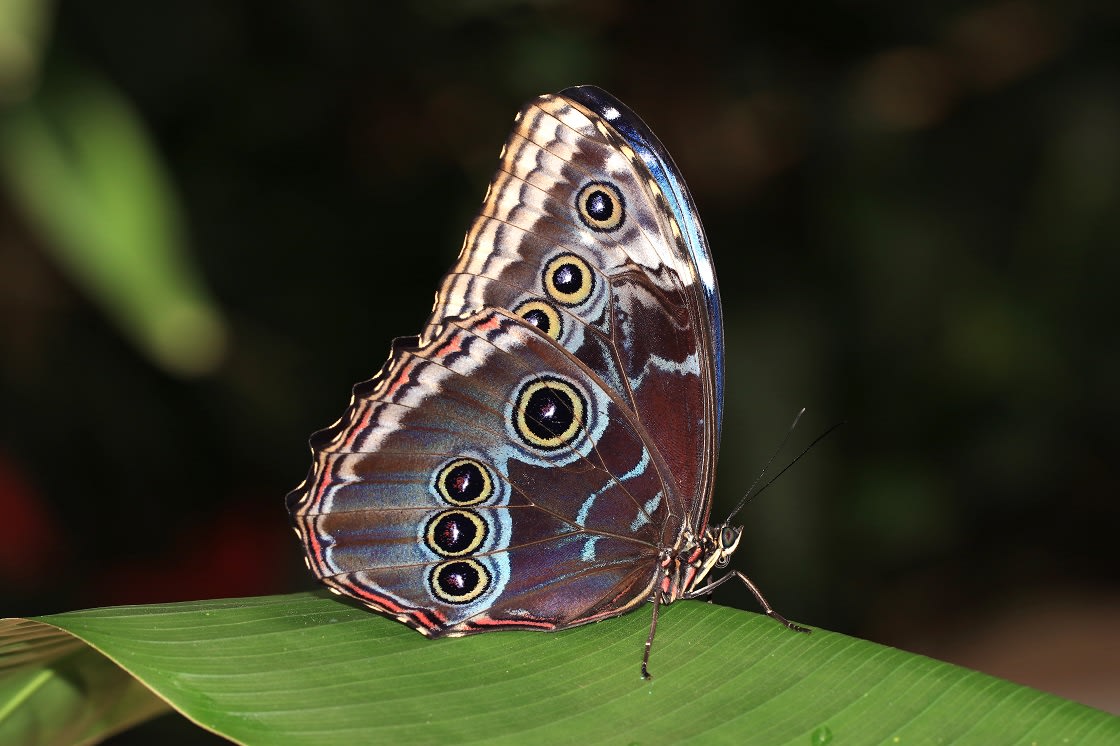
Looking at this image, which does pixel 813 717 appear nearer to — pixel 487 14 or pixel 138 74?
pixel 138 74

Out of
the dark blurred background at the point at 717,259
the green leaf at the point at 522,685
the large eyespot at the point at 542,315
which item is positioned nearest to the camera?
the green leaf at the point at 522,685

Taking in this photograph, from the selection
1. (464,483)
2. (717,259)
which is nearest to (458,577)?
(464,483)

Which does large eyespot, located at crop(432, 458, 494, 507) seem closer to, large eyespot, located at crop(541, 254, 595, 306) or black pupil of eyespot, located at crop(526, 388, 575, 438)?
black pupil of eyespot, located at crop(526, 388, 575, 438)

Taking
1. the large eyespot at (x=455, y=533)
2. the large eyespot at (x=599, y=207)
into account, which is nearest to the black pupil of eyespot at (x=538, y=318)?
the large eyespot at (x=599, y=207)

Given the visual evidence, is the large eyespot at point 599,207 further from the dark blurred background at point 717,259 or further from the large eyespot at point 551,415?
the dark blurred background at point 717,259

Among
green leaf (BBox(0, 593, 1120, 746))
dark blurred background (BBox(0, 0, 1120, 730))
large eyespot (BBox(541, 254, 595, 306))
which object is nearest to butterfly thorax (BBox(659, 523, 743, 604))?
green leaf (BBox(0, 593, 1120, 746))

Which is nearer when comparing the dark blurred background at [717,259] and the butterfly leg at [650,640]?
the butterfly leg at [650,640]
